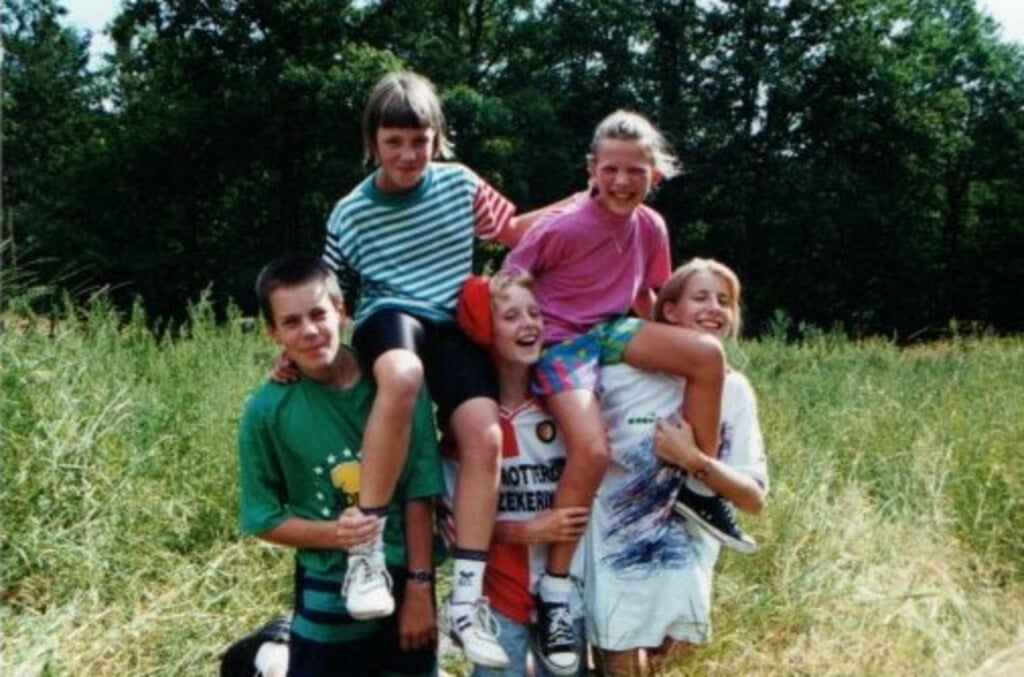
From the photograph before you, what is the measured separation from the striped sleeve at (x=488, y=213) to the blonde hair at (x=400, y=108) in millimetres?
169

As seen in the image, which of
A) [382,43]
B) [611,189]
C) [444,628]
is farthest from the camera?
[382,43]

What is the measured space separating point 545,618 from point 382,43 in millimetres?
23140

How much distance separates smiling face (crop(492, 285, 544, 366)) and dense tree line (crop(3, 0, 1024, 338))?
20.1 meters

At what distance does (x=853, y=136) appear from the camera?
2909 cm

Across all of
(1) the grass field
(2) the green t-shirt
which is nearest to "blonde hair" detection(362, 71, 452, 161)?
(2) the green t-shirt

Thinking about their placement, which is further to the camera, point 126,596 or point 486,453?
point 126,596

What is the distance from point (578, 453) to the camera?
2.66 meters

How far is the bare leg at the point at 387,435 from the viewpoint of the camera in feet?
8.20

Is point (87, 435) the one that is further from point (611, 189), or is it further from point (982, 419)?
point (982, 419)

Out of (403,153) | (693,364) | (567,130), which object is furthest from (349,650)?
(567,130)

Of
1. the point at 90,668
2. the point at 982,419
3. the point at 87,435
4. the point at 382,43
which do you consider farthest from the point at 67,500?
the point at 382,43

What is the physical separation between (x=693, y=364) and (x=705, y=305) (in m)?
0.22

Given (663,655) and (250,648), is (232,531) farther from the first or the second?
(663,655)

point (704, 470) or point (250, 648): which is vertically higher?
point (704, 470)
